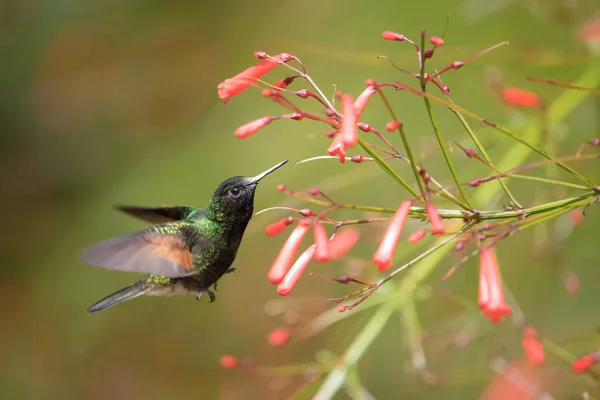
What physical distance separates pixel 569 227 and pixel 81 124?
4.73 meters

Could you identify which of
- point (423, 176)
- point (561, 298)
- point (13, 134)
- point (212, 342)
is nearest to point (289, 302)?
point (212, 342)


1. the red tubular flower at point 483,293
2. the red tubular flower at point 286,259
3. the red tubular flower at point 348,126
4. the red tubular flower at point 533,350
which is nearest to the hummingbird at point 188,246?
the red tubular flower at point 286,259

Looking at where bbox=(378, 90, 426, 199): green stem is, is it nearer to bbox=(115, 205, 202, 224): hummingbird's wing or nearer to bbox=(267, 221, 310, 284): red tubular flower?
bbox=(267, 221, 310, 284): red tubular flower

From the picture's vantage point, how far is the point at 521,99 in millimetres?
3102

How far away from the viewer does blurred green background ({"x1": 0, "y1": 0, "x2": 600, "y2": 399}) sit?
4051mm

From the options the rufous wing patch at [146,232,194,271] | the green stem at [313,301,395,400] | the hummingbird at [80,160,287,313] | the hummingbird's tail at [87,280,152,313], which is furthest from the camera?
the green stem at [313,301,395,400]

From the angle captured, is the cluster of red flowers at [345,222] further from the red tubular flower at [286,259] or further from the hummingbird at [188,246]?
the hummingbird at [188,246]

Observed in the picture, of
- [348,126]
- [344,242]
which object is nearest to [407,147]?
[348,126]

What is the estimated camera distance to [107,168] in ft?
20.1

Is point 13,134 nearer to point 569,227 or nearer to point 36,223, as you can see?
point 36,223

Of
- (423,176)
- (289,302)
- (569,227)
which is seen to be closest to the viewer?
(423,176)

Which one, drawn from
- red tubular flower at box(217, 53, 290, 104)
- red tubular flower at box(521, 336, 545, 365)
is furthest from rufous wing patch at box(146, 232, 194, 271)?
red tubular flower at box(521, 336, 545, 365)

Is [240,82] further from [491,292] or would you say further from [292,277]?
[491,292]

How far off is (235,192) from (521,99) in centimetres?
154
